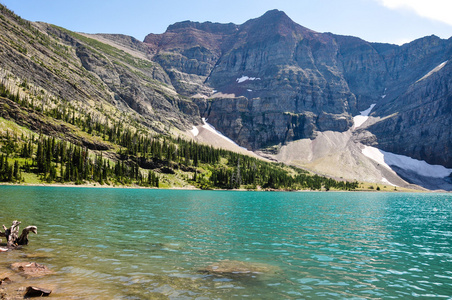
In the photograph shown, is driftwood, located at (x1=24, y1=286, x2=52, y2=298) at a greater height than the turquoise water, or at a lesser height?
greater

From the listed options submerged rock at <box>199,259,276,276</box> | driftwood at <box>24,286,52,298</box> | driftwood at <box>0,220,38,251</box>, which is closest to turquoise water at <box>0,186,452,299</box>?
submerged rock at <box>199,259,276,276</box>

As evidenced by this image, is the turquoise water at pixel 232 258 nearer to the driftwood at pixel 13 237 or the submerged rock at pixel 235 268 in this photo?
the submerged rock at pixel 235 268

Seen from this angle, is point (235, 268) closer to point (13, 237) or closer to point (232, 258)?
point (232, 258)

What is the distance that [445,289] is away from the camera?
60.8ft

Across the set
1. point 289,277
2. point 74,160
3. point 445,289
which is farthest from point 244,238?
point 74,160

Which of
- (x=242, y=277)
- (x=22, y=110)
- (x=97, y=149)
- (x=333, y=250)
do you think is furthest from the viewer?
(x=97, y=149)

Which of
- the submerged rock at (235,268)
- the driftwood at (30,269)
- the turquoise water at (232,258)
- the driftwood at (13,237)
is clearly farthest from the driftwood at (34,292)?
the driftwood at (13,237)

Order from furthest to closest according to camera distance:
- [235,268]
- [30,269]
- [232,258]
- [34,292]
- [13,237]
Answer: [13,237]
[232,258]
[235,268]
[30,269]
[34,292]

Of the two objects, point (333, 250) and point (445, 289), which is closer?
point (445, 289)

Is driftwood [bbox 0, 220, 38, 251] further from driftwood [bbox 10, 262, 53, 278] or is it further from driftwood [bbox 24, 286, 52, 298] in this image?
driftwood [bbox 24, 286, 52, 298]

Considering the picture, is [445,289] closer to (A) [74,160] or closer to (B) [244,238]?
(B) [244,238]

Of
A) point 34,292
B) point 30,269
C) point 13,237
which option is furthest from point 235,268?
point 13,237

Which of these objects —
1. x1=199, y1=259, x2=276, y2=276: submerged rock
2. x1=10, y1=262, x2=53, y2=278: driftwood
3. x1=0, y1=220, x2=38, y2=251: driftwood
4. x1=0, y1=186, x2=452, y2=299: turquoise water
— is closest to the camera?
x1=0, y1=186, x2=452, y2=299: turquoise water

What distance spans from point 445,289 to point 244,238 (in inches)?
790
